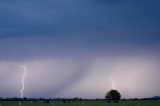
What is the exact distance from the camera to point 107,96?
599 feet

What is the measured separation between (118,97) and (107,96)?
18.3 ft

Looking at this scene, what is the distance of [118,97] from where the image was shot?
180375 millimetres
